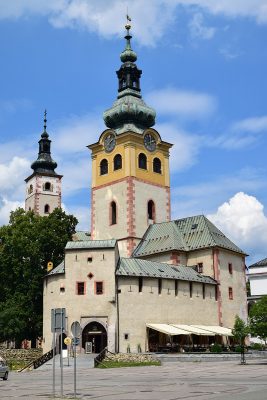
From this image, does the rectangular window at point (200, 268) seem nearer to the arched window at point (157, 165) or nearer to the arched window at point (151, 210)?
the arched window at point (151, 210)

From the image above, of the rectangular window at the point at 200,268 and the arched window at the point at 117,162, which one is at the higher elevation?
the arched window at the point at 117,162

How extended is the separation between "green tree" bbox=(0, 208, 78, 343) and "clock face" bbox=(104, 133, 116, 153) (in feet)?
36.3

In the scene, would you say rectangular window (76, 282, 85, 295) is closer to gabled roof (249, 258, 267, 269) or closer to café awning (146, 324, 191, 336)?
café awning (146, 324, 191, 336)

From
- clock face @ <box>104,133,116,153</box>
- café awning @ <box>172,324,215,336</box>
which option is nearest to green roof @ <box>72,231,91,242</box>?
clock face @ <box>104,133,116,153</box>

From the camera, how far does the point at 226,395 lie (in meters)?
18.5

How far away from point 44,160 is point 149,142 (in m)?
41.6

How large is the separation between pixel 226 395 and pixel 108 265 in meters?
34.4

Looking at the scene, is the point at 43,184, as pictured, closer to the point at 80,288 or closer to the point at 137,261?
the point at 137,261

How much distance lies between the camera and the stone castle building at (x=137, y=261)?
52062mm

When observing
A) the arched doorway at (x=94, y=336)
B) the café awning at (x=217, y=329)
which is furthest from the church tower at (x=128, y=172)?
the arched doorway at (x=94, y=336)

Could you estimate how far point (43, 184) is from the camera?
351ft

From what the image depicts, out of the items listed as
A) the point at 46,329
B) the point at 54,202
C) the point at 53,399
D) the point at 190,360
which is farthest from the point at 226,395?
the point at 54,202

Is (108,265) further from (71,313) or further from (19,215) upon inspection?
(19,215)

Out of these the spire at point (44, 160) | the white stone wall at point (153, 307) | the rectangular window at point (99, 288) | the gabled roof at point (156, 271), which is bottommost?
the white stone wall at point (153, 307)
